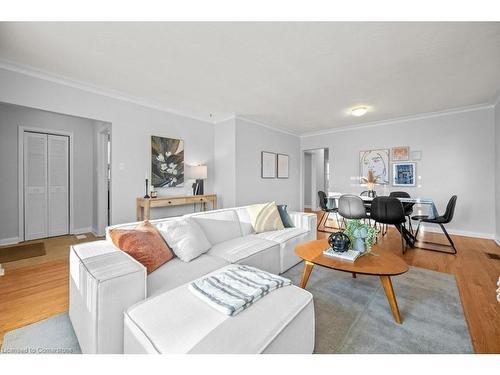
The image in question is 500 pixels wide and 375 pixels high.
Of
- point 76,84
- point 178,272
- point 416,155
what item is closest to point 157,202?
point 76,84

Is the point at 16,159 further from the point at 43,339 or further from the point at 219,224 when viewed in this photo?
the point at 219,224

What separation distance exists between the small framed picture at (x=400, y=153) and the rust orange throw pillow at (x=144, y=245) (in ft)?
16.4

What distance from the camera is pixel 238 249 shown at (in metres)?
2.13

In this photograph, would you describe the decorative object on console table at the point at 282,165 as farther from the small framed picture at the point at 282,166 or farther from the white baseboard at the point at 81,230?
the white baseboard at the point at 81,230

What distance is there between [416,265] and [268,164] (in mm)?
3455

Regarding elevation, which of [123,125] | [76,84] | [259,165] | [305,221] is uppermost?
[76,84]

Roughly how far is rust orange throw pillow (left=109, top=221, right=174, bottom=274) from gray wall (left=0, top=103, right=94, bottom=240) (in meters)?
3.11

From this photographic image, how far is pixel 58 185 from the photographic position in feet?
13.5

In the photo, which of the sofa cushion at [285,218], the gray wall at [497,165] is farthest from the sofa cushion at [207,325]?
the gray wall at [497,165]

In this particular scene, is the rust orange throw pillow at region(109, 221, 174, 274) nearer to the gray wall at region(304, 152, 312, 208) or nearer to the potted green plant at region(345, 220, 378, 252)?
the potted green plant at region(345, 220, 378, 252)

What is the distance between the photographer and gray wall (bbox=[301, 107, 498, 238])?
3910mm

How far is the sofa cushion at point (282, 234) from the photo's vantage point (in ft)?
8.20

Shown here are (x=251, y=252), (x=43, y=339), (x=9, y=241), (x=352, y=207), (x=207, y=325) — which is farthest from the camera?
Answer: (x=352, y=207)
